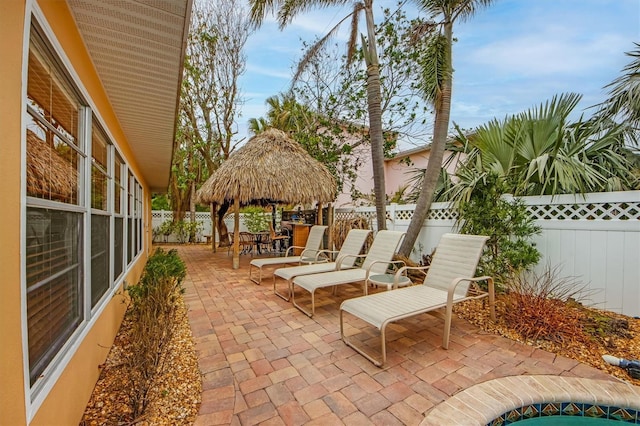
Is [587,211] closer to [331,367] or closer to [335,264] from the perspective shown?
[335,264]

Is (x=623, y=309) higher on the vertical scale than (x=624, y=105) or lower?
lower

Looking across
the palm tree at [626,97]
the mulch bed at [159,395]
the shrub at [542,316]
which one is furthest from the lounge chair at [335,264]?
the palm tree at [626,97]

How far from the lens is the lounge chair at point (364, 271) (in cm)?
454

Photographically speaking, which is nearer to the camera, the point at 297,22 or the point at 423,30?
the point at 423,30

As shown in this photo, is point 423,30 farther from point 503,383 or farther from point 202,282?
point 202,282

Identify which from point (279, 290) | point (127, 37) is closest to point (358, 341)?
point (279, 290)

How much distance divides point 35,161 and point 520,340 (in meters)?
4.95

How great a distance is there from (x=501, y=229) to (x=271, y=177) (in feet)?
19.2

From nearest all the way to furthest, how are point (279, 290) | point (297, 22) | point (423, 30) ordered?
point (279, 290) < point (423, 30) < point (297, 22)

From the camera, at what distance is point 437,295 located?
377 centimetres

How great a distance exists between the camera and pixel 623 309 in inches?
164

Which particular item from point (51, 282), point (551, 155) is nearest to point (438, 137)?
Result: point (551, 155)

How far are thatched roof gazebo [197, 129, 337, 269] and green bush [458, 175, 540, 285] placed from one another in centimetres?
460

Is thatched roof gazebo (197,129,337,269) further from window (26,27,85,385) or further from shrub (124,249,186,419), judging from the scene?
window (26,27,85,385)
